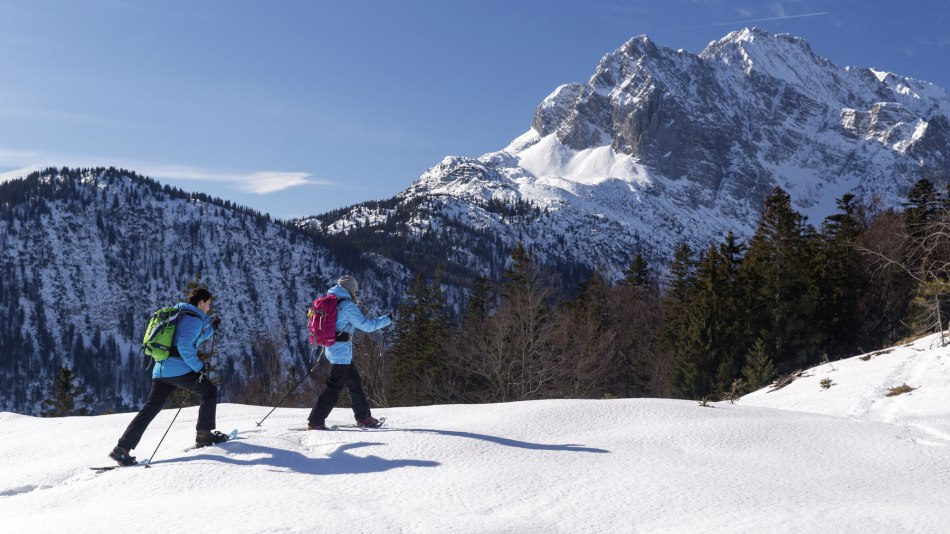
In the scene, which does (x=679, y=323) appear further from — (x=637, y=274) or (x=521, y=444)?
(x=521, y=444)

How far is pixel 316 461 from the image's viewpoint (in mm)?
6023

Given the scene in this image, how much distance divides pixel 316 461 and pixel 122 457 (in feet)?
6.62

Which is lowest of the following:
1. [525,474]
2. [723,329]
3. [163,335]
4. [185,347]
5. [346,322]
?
[525,474]

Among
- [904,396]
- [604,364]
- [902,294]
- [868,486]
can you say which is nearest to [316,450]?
[868,486]

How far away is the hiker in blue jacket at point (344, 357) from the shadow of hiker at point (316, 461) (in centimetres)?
98

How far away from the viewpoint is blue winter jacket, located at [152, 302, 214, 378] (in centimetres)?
670

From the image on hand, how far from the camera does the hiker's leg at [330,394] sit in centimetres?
736

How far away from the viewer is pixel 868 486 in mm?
4875

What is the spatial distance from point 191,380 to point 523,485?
3.85 meters

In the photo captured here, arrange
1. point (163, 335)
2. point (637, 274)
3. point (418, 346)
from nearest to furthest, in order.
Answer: point (163, 335), point (418, 346), point (637, 274)

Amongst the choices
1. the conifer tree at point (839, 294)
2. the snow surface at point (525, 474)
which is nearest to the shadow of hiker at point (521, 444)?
the snow surface at point (525, 474)

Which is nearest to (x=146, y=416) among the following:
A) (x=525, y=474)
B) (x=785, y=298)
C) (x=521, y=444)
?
(x=521, y=444)

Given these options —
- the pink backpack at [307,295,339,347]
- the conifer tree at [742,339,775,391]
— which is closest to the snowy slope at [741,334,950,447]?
the pink backpack at [307,295,339,347]

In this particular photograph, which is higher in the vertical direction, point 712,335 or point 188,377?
point 712,335
